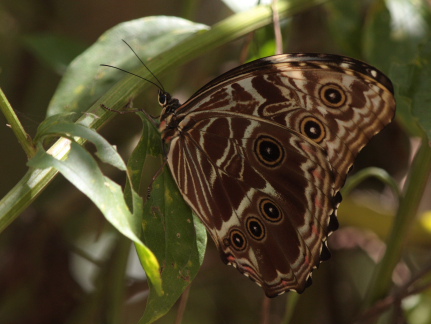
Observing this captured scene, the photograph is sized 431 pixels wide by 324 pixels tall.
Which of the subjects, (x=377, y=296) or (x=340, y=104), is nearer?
(x=340, y=104)

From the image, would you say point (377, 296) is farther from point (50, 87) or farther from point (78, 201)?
point (50, 87)

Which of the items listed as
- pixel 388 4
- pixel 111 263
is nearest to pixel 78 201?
pixel 111 263

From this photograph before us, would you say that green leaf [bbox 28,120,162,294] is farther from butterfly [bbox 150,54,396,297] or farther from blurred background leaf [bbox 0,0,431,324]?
blurred background leaf [bbox 0,0,431,324]

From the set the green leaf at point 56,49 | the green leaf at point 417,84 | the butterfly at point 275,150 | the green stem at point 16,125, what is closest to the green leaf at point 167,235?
the butterfly at point 275,150

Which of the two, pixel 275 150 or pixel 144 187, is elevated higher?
pixel 275 150

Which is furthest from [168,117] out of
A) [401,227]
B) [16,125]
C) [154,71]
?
[401,227]

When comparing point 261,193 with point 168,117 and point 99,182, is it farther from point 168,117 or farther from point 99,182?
point 99,182

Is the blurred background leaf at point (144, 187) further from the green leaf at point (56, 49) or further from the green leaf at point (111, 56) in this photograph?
the green leaf at point (111, 56)

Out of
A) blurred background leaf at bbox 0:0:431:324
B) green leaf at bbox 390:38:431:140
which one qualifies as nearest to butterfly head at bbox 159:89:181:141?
blurred background leaf at bbox 0:0:431:324
